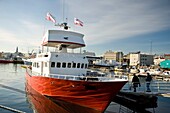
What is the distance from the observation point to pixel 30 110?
1686 centimetres

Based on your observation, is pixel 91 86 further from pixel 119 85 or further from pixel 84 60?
pixel 84 60

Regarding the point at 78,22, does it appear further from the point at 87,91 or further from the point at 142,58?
the point at 142,58

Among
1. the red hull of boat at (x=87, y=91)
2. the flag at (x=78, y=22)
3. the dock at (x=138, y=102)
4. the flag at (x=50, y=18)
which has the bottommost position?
the dock at (x=138, y=102)

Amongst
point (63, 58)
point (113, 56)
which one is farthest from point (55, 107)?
point (113, 56)

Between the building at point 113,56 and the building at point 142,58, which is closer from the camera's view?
the building at point 142,58

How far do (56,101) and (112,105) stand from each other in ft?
19.8

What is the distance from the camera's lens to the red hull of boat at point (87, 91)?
1352 cm

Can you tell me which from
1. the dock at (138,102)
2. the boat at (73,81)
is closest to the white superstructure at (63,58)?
the boat at (73,81)

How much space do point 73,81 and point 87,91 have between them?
1.35 meters

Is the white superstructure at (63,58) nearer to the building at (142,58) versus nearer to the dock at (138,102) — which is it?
the dock at (138,102)

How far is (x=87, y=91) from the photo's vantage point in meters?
14.0

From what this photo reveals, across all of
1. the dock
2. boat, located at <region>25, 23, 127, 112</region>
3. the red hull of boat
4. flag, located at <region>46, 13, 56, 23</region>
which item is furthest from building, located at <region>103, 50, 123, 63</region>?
the red hull of boat

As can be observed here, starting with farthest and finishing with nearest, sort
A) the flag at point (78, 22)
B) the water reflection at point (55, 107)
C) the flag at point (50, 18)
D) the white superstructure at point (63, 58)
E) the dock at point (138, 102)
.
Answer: the flag at point (50, 18), the flag at point (78, 22), the dock at point (138, 102), the white superstructure at point (63, 58), the water reflection at point (55, 107)

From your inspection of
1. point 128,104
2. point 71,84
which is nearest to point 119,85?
point 71,84
